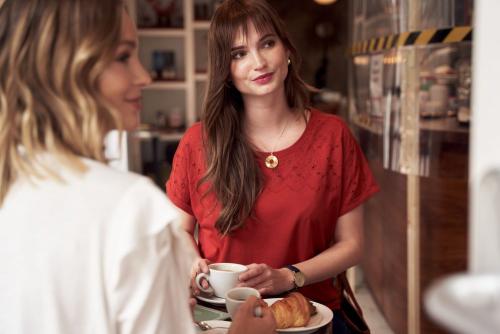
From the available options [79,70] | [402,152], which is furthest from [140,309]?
[402,152]

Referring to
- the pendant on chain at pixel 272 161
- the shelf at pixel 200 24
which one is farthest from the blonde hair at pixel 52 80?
the shelf at pixel 200 24

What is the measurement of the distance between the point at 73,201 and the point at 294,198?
3.41 ft

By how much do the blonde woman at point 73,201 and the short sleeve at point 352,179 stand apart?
1.02m

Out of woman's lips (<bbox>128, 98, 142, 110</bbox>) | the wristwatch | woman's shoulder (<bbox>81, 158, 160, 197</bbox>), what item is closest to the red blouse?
the wristwatch

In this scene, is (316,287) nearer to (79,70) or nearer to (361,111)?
(79,70)

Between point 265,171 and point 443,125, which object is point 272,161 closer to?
point 265,171

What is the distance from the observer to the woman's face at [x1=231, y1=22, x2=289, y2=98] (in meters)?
1.91

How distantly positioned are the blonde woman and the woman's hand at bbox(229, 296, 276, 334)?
237mm

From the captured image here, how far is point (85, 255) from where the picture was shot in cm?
91

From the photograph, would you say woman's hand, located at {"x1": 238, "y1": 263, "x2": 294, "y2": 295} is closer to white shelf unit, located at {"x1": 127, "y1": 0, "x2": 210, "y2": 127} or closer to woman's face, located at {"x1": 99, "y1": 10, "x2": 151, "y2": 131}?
woman's face, located at {"x1": 99, "y1": 10, "x2": 151, "y2": 131}

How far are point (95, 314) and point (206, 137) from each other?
1115 millimetres

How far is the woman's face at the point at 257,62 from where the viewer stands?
1909mm

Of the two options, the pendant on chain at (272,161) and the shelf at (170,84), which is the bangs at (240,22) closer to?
A: the pendant on chain at (272,161)

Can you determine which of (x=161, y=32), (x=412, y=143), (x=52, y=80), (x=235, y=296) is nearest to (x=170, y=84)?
(x=161, y=32)
